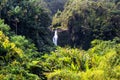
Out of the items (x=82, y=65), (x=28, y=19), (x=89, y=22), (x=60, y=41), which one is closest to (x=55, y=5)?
(x=60, y=41)

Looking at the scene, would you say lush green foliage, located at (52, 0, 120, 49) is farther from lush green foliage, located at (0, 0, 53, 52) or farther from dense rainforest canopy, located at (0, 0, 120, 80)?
lush green foliage, located at (0, 0, 53, 52)

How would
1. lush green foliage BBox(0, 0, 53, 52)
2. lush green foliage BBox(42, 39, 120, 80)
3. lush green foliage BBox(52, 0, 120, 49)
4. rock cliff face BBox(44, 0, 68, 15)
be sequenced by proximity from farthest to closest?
1. rock cliff face BBox(44, 0, 68, 15)
2. lush green foliage BBox(52, 0, 120, 49)
3. lush green foliage BBox(0, 0, 53, 52)
4. lush green foliage BBox(42, 39, 120, 80)

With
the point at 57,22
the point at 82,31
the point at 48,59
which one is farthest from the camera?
the point at 57,22

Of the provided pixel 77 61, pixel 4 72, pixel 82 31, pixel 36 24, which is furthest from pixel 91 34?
pixel 4 72

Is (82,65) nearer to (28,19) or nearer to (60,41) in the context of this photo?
(28,19)

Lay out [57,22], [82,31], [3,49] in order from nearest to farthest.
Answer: [3,49] → [82,31] → [57,22]

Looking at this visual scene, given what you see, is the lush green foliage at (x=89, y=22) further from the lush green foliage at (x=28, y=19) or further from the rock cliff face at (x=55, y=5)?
the rock cliff face at (x=55, y=5)

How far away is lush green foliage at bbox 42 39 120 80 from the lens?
11.7 m

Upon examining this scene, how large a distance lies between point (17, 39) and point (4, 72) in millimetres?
5429

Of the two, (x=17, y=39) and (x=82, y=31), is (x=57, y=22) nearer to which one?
(x=82, y=31)

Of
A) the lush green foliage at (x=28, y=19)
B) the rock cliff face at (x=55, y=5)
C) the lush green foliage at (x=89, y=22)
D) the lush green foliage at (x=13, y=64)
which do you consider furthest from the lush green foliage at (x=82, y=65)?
the rock cliff face at (x=55, y=5)

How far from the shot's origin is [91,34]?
91.1 feet

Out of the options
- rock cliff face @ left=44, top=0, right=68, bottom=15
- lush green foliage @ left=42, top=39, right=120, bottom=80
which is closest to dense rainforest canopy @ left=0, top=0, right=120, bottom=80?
lush green foliage @ left=42, top=39, right=120, bottom=80

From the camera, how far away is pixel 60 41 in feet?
94.9
